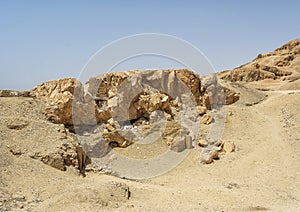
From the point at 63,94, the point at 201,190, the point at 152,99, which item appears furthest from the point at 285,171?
the point at 63,94

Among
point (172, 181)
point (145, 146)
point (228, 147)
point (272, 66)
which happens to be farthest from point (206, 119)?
point (272, 66)

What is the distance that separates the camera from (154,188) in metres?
9.05

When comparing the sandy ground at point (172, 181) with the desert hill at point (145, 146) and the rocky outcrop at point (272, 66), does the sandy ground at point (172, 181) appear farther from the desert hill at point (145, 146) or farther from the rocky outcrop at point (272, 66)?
the rocky outcrop at point (272, 66)

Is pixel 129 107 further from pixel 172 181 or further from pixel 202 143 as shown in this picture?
pixel 172 181

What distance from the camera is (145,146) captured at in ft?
39.3

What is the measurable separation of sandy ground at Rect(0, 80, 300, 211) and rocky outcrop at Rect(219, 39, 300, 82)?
20.4 metres

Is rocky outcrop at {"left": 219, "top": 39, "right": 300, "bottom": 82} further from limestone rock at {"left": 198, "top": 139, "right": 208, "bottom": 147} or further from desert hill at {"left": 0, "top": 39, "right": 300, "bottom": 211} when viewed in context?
limestone rock at {"left": 198, "top": 139, "right": 208, "bottom": 147}

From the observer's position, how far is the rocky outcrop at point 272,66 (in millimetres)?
33688

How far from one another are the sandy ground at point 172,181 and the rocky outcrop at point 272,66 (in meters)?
20.4

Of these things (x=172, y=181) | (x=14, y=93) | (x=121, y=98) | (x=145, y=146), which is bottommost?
(x=172, y=181)

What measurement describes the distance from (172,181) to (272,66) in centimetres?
3204

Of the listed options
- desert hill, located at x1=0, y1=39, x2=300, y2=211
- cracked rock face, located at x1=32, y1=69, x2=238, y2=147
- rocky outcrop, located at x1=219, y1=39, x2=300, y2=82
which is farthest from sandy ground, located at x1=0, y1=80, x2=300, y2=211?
rocky outcrop, located at x1=219, y1=39, x2=300, y2=82

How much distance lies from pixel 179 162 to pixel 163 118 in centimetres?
216

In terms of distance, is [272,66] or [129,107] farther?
[272,66]
